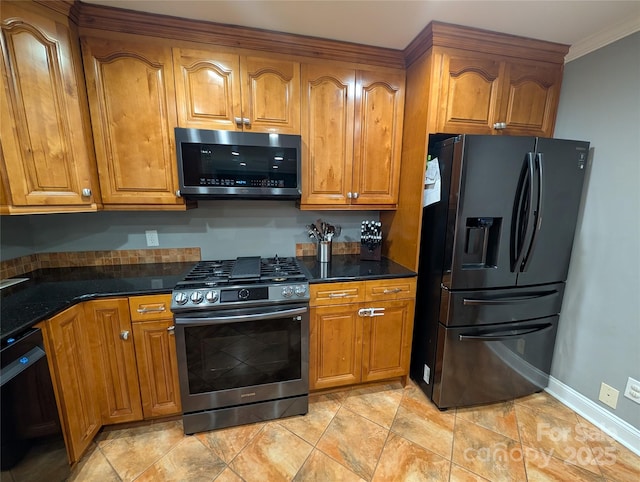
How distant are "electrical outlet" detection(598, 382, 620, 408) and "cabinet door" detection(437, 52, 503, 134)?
179 cm

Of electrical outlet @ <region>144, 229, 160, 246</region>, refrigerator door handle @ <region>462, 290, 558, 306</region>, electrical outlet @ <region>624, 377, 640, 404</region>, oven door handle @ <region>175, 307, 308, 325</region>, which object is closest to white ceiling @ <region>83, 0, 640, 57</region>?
electrical outlet @ <region>144, 229, 160, 246</region>

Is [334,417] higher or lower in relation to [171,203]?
lower

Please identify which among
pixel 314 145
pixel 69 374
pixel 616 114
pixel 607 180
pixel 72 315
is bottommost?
pixel 69 374

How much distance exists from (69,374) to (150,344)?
35 cm

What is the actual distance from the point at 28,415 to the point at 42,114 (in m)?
1.42

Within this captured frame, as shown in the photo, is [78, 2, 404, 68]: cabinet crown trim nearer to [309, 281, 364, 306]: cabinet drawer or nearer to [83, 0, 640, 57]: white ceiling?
[83, 0, 640, 57]: white ceiling

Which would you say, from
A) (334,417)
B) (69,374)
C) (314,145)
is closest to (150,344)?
(69,374)

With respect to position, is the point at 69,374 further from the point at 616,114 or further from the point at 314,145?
the point at 616,114

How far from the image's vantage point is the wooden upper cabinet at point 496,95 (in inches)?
65.1

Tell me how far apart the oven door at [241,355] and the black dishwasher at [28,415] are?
52 cm

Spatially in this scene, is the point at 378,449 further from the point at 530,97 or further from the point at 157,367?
the point at 530,97

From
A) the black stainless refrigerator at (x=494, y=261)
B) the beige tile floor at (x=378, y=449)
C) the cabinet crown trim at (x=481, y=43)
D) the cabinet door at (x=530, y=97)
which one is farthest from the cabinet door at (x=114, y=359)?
the cabinet door at (x=530, y=97)

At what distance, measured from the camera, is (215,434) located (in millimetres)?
1612

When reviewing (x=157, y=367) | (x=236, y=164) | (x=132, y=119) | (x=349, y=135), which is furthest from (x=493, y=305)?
(x=132, y=119)
